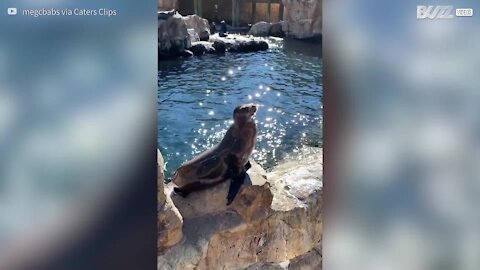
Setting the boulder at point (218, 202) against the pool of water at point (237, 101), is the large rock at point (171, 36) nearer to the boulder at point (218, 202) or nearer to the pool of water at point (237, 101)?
the pool of water at point (237, 101)

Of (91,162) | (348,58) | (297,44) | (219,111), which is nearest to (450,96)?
(348,58)

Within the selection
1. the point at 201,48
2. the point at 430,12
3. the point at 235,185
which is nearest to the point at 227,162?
the point at 235,185

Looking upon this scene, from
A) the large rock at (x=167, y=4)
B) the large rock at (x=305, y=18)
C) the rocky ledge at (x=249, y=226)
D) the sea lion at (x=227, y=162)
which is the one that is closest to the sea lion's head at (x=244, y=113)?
the sea lion at (x=227, y=162)

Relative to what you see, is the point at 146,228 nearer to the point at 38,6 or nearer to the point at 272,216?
the point at 272,216

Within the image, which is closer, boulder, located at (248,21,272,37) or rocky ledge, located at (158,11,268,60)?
Answer: rocky ledge, located at (158,11,268,60)

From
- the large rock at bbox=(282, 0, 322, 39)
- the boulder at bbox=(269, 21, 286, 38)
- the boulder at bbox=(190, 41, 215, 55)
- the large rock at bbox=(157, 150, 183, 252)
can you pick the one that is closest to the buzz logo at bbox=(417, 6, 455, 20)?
the large rock at bbox=(282, 0, 322, 39)

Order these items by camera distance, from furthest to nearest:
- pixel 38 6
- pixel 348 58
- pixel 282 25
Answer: pixel 282 25 → pixel 348 58 → pixel 38 6

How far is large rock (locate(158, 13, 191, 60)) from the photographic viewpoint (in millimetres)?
1875

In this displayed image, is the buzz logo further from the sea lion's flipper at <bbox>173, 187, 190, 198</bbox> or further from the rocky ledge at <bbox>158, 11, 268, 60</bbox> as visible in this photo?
the sea lion's flipper at <bbox>173, 187, 190, 198</bbox>

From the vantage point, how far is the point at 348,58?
194 centimetres

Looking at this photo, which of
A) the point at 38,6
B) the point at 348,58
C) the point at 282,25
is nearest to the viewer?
the point at 38,6

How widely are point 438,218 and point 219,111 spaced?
3.06 feet

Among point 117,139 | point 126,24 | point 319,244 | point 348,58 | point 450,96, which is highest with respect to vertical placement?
point 126,24

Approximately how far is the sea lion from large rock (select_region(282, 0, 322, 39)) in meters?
0.34
